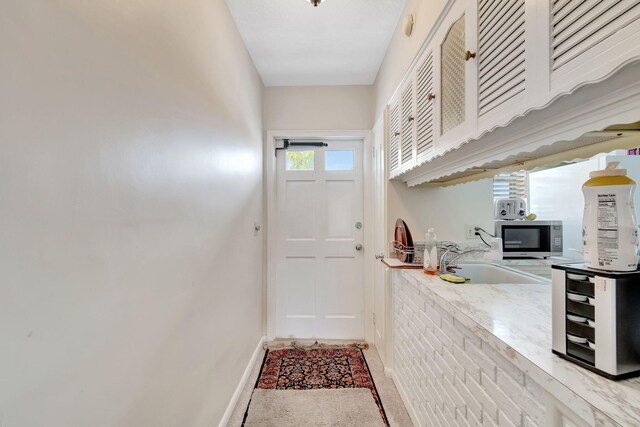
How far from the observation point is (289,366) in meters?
2.30

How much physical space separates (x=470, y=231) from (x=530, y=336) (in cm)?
140

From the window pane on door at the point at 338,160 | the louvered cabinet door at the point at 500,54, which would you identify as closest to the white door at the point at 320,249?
the window pane on door at the point at 338,160

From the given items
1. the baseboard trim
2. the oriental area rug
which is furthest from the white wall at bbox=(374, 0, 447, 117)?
the baseboard trim

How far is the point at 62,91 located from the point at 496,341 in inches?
51.1

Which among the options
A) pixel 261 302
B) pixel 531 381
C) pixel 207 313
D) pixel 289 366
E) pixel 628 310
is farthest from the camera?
pixel 261 302

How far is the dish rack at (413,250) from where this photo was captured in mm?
1889

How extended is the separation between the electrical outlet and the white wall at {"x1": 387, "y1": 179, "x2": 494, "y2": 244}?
2 cm

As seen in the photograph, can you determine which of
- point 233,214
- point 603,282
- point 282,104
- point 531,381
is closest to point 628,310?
point 603,282

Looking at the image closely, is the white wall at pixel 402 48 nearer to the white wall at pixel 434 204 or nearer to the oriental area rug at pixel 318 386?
the white wall at pixel 434 204

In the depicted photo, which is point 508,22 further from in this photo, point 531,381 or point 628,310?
point 531,381

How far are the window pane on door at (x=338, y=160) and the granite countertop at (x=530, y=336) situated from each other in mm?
1656

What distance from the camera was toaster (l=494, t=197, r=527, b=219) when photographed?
1988mm

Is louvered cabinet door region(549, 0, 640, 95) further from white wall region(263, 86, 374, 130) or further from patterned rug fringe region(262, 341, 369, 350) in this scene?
patterned rug fringe region(262, 341, 369, 350)

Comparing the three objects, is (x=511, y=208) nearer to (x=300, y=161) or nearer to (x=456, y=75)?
(x=456, y=75)
